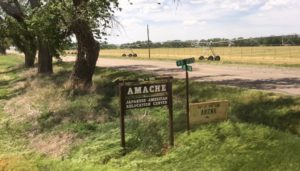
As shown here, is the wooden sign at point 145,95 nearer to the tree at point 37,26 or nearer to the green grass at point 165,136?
the green grass at point 165,136

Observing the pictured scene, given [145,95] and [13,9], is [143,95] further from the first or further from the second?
[13,9]

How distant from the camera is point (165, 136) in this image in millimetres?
11820

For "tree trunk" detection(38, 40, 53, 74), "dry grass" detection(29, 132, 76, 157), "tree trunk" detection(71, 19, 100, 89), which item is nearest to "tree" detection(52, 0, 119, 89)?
"tree trunk" detection(71, 19, 100, 89)

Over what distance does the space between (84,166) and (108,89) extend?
852 centimetres

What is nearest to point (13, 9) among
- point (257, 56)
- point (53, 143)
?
point (53, 143)

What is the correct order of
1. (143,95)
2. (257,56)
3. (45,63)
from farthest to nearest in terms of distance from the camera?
(257,56), (45,63), (143,95)

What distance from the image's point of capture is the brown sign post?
1130cm

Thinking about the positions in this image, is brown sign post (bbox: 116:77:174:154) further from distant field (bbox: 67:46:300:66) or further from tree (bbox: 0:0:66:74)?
distant field (bbox: 67:46:300:66)

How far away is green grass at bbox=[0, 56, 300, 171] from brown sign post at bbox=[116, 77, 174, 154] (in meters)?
0.67

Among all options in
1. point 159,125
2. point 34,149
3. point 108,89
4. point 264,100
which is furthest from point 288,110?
point 108,89

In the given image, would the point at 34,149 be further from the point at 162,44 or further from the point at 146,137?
the point at 162,44

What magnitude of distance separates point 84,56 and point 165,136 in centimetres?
969

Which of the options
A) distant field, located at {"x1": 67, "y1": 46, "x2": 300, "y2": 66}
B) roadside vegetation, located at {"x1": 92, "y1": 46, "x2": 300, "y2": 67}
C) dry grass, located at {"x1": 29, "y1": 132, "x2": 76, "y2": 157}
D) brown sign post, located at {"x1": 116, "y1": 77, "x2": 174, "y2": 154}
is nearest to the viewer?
brown sign post, located at {"x1": 116, "y1": 77, "x2": 174, "y2": 154}

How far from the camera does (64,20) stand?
1934 cm
